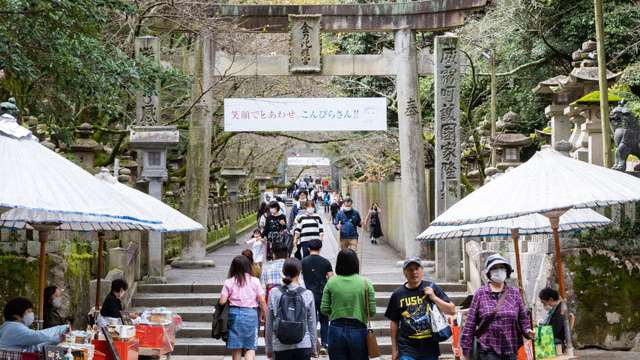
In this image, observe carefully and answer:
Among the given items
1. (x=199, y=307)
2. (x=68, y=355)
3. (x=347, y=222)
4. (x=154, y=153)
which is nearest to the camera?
(x=68, y=355)

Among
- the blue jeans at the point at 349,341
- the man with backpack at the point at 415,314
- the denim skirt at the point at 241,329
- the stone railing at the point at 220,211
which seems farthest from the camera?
the stone railing at the point at 220,211

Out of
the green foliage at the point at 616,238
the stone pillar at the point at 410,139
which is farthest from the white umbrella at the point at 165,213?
the stone pillar at the point at 410,139

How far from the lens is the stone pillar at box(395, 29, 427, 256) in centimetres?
1627

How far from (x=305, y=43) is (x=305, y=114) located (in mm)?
1603

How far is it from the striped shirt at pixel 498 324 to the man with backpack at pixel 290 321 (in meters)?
1.59

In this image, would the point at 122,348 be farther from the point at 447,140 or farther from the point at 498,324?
the point at 447,140

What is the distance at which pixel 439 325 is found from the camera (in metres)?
6.35

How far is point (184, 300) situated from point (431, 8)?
834cm

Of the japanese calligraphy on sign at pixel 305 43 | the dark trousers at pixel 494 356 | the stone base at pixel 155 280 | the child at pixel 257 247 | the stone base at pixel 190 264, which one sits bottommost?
the dark trousers at pixel 494 356

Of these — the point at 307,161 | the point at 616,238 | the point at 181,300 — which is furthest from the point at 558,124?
the point at 307,161

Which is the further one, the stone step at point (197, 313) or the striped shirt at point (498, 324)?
the stone step at point (197, 313)

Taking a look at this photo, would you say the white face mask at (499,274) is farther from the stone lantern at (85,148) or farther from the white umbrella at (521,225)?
the stone lantern at (85,148)

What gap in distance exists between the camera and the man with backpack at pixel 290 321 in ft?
23.2

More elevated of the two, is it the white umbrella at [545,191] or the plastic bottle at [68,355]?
the white umbrella at [545,191]
